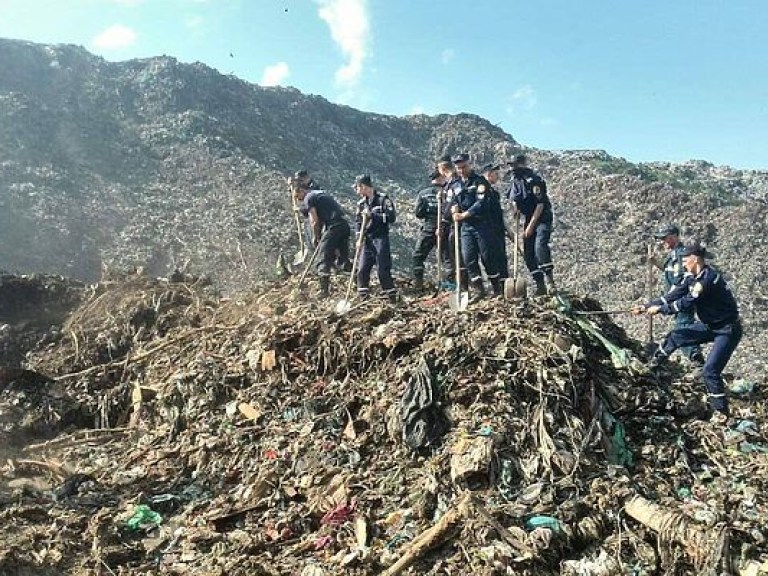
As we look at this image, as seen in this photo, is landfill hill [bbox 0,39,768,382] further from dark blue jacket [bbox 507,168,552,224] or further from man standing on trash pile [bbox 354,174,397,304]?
dark blue jacket [bbox 507,168,552,224]

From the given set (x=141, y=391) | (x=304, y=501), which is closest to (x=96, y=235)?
(x=141, y=391)

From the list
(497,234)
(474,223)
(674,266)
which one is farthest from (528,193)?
(674,266)

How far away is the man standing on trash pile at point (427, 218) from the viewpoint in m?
6.92

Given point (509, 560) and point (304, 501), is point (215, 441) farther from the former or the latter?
point (509, 560)

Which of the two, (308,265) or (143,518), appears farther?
(308,265)

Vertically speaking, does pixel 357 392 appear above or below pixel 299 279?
below

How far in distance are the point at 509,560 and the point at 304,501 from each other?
4.80ft

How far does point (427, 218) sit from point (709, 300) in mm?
2815

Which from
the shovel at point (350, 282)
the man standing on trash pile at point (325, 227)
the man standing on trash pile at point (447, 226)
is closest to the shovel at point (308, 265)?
the man standing on trash pile at point (325, 227)

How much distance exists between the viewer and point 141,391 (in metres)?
6.19

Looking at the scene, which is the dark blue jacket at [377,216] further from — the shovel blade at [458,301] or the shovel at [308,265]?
the shovel blade at [458,301]

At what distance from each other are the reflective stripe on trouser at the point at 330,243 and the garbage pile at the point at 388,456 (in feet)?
2.64

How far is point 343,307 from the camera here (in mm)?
6316

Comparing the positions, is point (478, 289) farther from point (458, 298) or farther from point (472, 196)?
point (472, 196)
